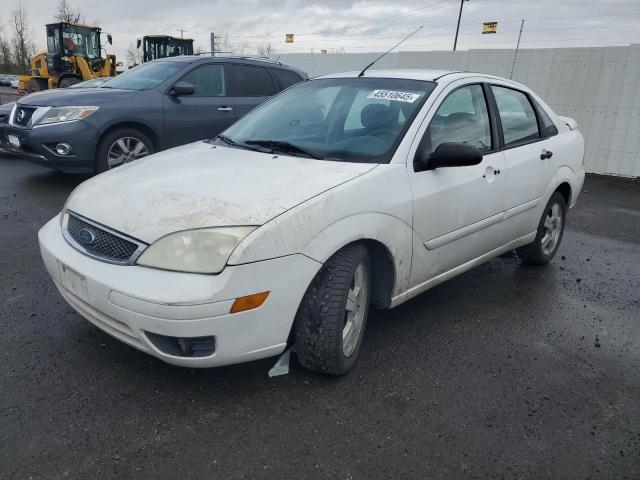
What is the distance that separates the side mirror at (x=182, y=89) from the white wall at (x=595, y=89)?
26.0 ft

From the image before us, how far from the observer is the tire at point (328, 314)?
2.51 m

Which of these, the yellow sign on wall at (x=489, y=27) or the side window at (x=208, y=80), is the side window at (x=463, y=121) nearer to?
the side window at (x=208, y=80)

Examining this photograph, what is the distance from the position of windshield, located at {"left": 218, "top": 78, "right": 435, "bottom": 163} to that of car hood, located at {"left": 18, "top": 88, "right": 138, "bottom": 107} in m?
3.22

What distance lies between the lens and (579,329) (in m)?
3.63

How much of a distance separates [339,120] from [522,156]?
1520 millimetres

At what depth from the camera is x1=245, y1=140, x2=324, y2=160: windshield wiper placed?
304cm

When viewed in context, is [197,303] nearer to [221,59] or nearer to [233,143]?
[233,143]

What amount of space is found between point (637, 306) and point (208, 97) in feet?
18.3

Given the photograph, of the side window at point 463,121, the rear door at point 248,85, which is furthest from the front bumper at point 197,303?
the rear door at point 248,85

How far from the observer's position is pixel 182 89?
653cm

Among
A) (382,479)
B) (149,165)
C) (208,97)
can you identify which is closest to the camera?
(382,479)

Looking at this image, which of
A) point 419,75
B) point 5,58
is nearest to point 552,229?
point 419,75

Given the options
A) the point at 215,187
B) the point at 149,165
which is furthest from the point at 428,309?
the point at 149,165

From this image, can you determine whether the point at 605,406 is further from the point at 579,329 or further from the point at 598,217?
the point at 598,217
